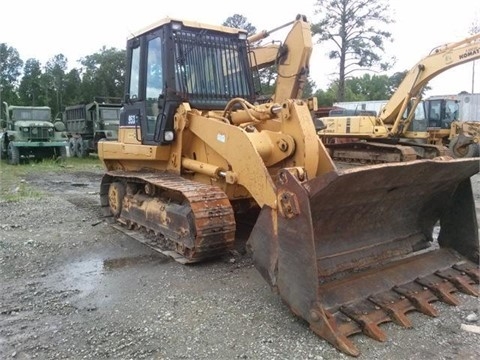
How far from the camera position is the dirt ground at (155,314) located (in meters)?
3.28

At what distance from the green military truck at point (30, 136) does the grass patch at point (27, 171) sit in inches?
16.7

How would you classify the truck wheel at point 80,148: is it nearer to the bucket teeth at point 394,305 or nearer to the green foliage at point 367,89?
the bucket teeth at point 394,305

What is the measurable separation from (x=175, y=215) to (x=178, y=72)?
5.92 ft

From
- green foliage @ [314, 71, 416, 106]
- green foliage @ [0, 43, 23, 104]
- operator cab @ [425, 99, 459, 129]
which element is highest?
green foliage @ [0, 43, 23, 104]

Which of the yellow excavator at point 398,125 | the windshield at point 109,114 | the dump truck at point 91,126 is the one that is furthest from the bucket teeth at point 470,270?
the windshield at point 109,114

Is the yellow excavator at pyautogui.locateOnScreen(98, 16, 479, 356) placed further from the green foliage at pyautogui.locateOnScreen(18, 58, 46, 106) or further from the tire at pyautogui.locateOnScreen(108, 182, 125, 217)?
the green foliage at pyautogui.locateOnScreen(18, 58, 46, 106)

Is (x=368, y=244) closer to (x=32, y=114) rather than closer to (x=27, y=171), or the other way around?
(x=27, y=171)

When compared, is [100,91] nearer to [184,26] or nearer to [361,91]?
[361,91]

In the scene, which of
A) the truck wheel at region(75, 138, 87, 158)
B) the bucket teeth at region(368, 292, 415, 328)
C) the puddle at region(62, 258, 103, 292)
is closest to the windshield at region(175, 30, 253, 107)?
the puddle at region(62, 258, 103, 292)

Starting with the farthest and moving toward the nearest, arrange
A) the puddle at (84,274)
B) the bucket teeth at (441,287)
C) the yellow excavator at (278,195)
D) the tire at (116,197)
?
the tire at (116,197)
the puddle at (84,274)
the bucket teeth at (441,287)
the yellow excavator at (278,195)

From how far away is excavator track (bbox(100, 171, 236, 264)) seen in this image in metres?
4.82

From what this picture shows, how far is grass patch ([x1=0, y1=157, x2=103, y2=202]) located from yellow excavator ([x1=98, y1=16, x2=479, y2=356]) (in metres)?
3.22

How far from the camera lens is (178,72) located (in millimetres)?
5820

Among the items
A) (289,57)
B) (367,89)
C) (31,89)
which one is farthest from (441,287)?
(367,89)
